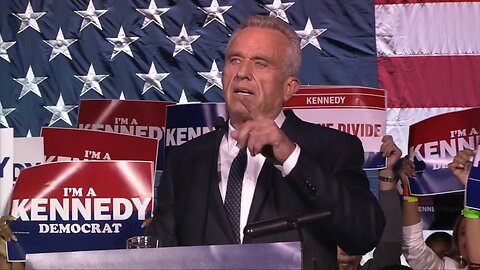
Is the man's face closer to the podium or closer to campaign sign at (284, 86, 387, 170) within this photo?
the podium

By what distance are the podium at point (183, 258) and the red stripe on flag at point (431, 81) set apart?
12.0 feet

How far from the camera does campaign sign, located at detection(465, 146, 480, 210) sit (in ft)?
9.62

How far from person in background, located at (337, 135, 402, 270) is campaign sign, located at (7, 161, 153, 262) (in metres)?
1.11

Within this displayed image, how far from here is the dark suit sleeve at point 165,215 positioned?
7.51 feet

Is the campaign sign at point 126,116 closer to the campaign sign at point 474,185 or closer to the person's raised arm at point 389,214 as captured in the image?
the person's raised arm at point 389,214

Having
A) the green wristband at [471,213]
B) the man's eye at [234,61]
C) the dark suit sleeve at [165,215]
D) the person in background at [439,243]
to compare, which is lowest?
the person in background at [439,243]

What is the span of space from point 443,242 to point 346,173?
2390mm

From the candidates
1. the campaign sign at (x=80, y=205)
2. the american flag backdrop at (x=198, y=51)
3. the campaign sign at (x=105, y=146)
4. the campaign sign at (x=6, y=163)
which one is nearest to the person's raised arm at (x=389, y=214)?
the campaign sign at (x=105, y=146)

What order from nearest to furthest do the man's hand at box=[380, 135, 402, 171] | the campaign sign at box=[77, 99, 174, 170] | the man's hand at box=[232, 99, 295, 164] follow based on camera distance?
the man's hand at box=[232, 99, 295, 164] < the man's hand at box=[380, 135, 402, 171] < the campaign sign at box=[77, 99, 174, 170]

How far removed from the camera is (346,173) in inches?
86.7

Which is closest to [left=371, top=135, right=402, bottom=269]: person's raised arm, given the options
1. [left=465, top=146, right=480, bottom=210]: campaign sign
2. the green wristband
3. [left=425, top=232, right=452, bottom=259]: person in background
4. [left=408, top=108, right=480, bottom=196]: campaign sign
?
[left=408, top=108, right=480, bottom=196]: campaign sign

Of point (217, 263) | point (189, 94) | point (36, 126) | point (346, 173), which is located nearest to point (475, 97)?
point (189, 94)

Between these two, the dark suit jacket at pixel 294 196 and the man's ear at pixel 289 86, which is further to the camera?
the man's ear at pixel 289 86

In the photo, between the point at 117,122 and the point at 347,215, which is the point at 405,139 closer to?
the point at 117,122
